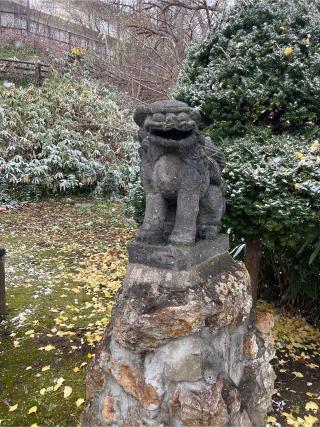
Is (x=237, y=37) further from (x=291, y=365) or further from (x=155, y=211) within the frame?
(x=291, y=365)

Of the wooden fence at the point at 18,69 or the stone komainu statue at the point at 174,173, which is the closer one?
the stone komainu statue at the point at 174,173

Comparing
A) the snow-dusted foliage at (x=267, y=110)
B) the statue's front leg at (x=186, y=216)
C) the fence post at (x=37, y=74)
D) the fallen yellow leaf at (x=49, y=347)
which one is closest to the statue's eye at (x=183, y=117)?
the statue's front leg at (x=186, y=216)

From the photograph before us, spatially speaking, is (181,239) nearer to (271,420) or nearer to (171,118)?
(171,118)

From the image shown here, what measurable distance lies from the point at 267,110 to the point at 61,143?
6.84m

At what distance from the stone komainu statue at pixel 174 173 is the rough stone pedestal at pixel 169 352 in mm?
153

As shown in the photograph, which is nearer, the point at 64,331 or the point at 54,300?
the point at 64,331

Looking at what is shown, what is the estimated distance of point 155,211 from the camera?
2.17 meters

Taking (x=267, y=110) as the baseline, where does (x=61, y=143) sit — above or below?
below

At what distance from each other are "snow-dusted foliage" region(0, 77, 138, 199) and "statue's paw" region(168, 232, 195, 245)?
6.26 m

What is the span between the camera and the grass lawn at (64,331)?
2799 mm

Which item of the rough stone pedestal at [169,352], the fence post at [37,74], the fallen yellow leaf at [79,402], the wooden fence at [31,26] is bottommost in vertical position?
the fallen yellow leaf at [79,402]

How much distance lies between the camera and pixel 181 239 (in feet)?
6.73

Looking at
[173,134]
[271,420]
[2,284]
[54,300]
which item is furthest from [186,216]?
[54,300]

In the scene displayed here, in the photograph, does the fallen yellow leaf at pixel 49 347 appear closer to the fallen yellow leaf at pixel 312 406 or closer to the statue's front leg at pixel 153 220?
the statue's front leg at pixel 153 220
